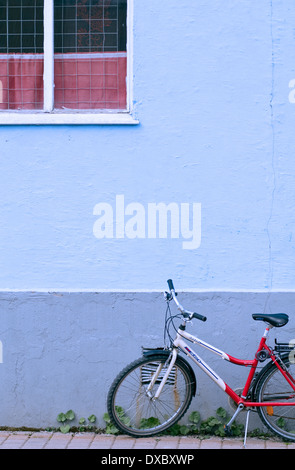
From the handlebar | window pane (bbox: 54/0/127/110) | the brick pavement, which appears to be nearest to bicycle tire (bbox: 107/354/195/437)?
the brick pavement

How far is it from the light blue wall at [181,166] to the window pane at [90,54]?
0.27m

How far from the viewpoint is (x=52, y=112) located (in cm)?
650

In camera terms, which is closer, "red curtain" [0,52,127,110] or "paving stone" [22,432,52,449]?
"paving stone" [22,432,52,449]

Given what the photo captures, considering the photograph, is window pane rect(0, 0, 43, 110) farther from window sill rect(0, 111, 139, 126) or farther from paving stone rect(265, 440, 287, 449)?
paving stone rect(265, 440, 287, 449)

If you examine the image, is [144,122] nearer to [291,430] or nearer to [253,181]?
[253,181]

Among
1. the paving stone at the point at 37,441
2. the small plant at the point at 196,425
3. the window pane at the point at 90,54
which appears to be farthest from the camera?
the window pane at the point at 90,54

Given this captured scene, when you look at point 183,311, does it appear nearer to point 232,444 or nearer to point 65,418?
point 232,444

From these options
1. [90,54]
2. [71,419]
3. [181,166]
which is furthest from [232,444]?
Result: [90,54]

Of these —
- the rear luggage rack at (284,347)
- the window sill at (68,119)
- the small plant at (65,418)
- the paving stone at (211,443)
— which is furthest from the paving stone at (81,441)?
the window sill at (68,119)

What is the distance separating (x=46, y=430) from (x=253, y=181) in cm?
262

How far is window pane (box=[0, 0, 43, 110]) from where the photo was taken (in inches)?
259

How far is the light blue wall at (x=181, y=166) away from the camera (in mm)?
6285

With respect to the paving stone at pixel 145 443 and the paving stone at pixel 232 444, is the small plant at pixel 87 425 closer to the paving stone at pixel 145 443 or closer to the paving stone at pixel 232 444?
the paving stone at pixel 145 443

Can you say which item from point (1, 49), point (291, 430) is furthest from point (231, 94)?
point (291, 430)
